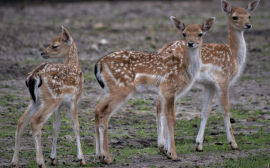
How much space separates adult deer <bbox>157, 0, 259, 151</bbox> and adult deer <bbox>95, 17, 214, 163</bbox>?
0.48 metres

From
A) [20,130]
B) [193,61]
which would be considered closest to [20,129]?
[20,130]

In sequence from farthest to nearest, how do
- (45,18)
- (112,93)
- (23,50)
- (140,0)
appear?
(140,0)
(45,18)
(23,50)
(112,93)

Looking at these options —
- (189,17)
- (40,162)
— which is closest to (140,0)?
(189,17)

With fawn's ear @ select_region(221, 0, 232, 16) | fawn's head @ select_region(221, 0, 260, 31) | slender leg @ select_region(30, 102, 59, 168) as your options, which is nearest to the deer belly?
slender leg @ select_region(30, 102, 59, 168)

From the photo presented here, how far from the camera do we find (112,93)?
316 inches

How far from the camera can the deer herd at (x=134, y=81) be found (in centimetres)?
757

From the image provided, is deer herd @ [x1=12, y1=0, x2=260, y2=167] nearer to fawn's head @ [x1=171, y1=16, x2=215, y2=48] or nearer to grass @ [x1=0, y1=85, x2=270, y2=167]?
fawn's head @ [x1=171, y1=16, x2=215, y2=48]

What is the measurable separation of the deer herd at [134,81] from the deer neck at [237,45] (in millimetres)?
19

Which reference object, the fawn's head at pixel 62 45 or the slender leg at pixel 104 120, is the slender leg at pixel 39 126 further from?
the fawn's head at pixel 62 45

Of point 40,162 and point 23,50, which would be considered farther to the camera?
point 23,50

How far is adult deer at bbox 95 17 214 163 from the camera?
26.2 ft

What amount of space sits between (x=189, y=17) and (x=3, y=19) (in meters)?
7.98

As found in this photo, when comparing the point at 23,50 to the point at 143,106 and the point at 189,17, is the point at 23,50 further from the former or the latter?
the point at 189,17

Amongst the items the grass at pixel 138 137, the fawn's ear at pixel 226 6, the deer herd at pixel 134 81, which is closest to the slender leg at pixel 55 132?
the deer herd at pixel 134 81
